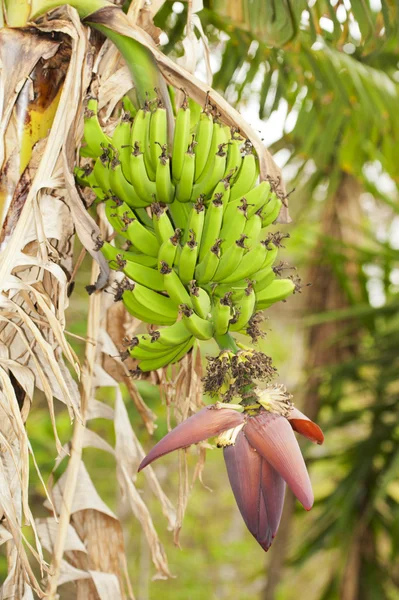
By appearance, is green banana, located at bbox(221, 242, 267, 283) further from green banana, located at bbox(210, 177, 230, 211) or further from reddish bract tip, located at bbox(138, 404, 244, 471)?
reddish bract tip, located at bbox(138, 404, 244, 471)

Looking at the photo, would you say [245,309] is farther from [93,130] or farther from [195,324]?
[93,130]

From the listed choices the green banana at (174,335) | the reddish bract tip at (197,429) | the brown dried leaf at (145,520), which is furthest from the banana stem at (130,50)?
the brown dried leaf at (145,520)

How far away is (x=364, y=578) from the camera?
2.68 metres

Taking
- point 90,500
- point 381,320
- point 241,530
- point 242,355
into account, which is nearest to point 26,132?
point 242,355

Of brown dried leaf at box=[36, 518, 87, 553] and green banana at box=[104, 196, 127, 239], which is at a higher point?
green banana at box=[104, 196, 127, 239]

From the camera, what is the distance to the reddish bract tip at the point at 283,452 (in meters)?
0.62

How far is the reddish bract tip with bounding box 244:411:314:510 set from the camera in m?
0.62

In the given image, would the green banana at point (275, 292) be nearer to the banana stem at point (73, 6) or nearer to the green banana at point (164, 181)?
the green banana at point (164, 181)

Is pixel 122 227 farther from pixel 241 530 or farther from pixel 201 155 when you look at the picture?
pixel 241 530

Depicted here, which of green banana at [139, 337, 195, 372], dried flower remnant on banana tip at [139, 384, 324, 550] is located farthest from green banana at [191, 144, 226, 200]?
dried flower remnant on banana tip at [139, 384, 324, 550]

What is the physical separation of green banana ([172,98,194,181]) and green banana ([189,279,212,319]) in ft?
0.58

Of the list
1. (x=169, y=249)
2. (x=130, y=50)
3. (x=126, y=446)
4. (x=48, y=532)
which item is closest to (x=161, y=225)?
(x=169, y=249)

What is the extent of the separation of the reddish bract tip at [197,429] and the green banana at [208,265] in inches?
7.7

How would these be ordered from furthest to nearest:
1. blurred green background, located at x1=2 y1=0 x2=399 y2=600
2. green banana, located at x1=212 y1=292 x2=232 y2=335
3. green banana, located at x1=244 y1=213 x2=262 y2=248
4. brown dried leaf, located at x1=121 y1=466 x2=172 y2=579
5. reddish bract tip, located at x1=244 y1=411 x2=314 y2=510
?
blurred green background, located at x1=2 y1=0 x2=399 y2=600 → brown dried leaf, located at x1=121 y1=466 x2=172 y2=579 → green banana, located at x1=244 y1=213 x2=262 y2=248 → green banana, located at x1=212 y1=292 x2=232 y2=335 → reddish bract tip, located at x1=244 y1=411 x2=314 y2=510
